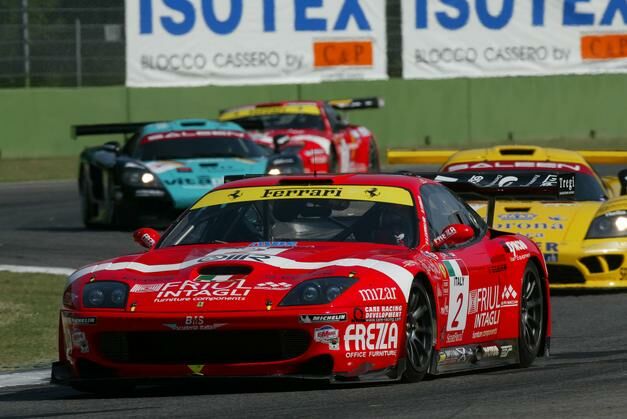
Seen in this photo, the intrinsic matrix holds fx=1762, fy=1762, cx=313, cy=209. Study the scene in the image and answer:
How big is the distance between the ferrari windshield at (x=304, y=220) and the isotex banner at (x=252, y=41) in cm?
2164

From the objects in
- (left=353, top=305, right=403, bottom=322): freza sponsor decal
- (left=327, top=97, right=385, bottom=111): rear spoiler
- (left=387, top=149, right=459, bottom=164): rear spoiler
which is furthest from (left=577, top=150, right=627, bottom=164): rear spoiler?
(left=327, top=97, right=385, bottom=111): rear spoiler

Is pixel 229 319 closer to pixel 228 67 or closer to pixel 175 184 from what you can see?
pixel 175 184

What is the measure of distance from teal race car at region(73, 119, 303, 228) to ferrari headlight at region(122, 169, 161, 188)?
0.01 metres

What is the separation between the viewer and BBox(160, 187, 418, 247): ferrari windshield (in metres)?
8.45

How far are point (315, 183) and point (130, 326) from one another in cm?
177

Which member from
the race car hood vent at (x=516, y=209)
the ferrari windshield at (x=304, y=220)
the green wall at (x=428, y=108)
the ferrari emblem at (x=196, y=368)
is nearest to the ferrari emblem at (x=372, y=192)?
the ferrari windshield at (x=304, y=220)

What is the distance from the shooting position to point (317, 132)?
23.0 m

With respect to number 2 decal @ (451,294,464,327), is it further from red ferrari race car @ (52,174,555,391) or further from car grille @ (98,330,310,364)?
car grille @ (98,330,310,364)

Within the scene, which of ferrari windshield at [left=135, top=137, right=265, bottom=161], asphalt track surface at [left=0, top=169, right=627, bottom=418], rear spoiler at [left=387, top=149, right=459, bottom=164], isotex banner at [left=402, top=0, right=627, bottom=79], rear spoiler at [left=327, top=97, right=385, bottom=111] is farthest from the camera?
isotex banner at [left=402, top=0, right=627, bottom=79]

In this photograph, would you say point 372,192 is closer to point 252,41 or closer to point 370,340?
point 370,340

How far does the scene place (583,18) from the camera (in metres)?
32.4

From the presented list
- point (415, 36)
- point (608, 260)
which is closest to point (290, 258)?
point (608, 260)

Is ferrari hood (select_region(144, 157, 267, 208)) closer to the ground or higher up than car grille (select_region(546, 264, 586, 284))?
higher up

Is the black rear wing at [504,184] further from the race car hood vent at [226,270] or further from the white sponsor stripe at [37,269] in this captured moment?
the white sponsor stripe at [37,269]
